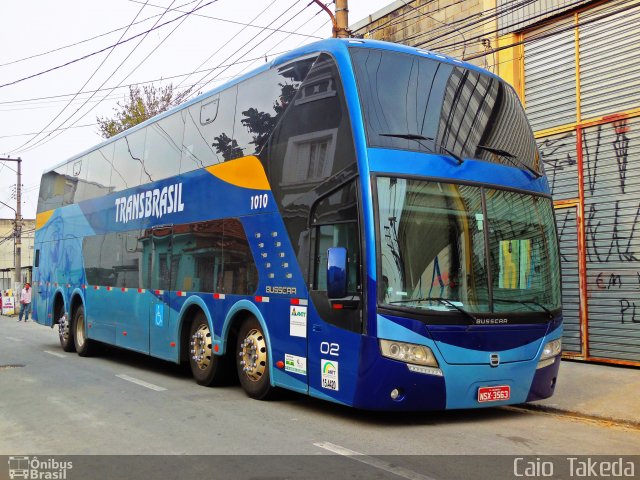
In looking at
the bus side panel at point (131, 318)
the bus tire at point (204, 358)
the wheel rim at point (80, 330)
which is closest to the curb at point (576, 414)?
the bus tire at point (204, 358)

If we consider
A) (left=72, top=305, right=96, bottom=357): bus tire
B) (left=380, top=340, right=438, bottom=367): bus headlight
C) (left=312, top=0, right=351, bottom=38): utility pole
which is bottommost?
(left=72, top=305, right=96, bottom=357): bus tire

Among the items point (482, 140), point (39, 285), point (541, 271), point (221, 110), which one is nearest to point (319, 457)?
point (541, 271)

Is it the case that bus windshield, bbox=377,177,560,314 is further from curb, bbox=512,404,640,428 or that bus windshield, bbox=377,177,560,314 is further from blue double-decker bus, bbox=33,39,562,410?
curb, bbox=512,404,640,428

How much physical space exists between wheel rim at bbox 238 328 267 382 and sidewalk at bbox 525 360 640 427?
11.4 ft

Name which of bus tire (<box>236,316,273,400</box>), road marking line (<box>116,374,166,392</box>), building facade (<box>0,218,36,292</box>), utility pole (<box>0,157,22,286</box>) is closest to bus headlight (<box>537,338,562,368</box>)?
bus tire (<box>236,316,273,400</box>)

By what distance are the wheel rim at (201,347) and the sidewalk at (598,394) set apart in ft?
14.8

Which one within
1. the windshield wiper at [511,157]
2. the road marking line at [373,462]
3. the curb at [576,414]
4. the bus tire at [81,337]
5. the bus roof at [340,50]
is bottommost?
the curb at [576,414]

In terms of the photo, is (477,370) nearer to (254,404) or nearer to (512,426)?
(512,426)

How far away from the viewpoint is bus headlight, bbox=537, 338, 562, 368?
24.7ft

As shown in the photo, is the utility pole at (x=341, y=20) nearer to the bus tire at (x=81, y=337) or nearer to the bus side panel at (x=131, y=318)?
the bus side panel at (x=131, y=318)

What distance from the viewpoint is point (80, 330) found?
48.2ft

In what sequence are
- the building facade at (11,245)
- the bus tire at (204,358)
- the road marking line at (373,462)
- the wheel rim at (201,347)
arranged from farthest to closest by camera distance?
the building facade at (11,245) < the wheel rim at (201,347) < the bus tire at (204,358) < the road marking line at (373,462)

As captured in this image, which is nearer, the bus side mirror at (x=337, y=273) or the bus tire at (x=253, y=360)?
the bus side mirror at (x=337, y=273)

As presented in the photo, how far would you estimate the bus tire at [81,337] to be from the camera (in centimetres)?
1430
